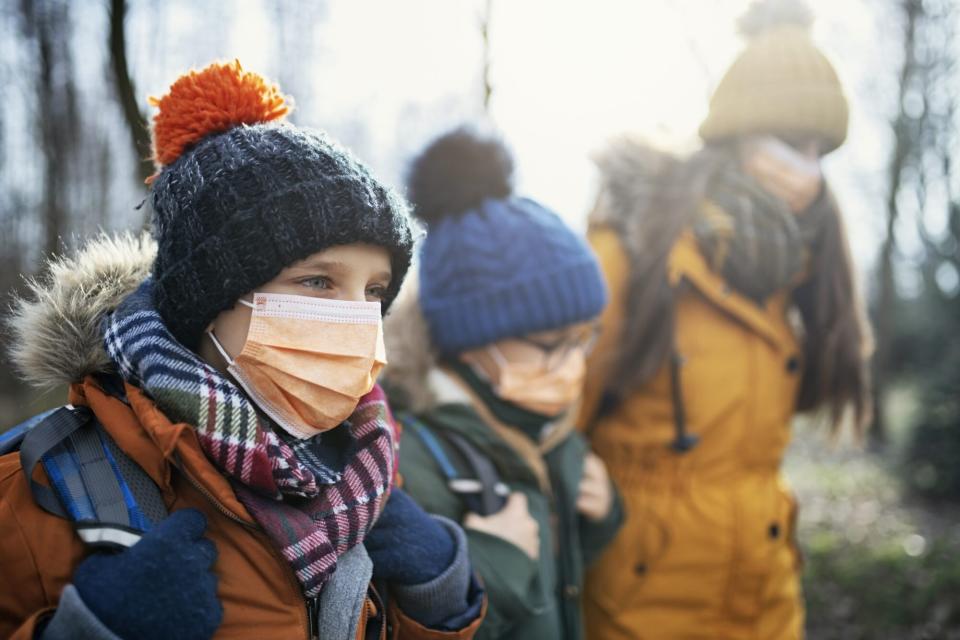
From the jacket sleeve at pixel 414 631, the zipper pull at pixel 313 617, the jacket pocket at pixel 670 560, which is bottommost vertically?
the jacket pocket at pixel 670 560

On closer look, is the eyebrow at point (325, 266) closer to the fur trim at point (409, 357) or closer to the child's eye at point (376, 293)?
the child's eye at point (376, 293)

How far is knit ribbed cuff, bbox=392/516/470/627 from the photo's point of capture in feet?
5.23

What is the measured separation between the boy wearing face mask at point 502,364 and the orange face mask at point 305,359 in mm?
666

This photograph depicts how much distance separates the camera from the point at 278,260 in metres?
1.46

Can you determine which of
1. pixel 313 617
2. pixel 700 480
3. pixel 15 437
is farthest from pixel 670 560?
pixel 15 437

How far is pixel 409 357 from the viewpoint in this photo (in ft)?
8.13

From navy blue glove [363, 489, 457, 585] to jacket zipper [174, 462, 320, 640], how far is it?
0.19 metres

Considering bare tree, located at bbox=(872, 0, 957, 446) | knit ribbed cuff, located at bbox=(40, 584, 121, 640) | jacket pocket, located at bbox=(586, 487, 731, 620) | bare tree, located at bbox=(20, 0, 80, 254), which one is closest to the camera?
knit ribbed cuff, located at bbox=(40, 584, 121, 640)

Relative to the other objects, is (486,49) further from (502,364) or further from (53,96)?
(53,96)

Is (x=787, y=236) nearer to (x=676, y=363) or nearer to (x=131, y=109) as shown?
(x=676, y=363)

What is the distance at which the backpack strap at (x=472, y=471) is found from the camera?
216 cm

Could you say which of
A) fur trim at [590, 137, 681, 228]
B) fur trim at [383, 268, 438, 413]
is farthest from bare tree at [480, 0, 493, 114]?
fur trim at [383, 268, 438, 413]

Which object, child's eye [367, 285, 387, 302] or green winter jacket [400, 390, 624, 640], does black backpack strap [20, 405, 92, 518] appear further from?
green winter jacket [400, 390, 624, 640]

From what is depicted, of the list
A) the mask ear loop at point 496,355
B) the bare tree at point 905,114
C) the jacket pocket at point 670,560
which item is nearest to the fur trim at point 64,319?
the mask ear loop at point 496,355
